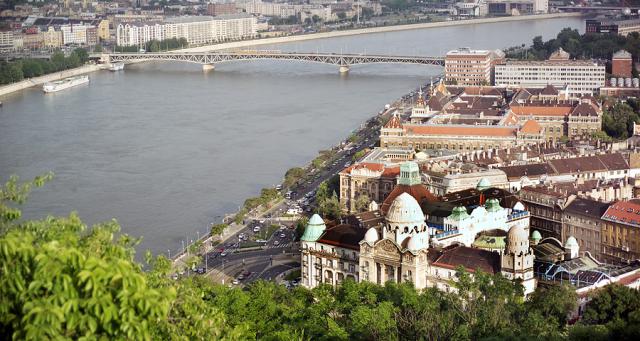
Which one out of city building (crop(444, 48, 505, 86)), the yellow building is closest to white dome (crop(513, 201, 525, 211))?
city building (crop(444, 48, 505, 86))

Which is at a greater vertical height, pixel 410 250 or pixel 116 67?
pixel 116 67

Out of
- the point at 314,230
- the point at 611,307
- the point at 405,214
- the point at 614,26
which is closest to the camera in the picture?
the point at 611,307

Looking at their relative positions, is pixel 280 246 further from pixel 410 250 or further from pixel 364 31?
pixel 364 31

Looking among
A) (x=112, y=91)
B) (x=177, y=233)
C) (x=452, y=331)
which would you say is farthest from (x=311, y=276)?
(x=112, y=91)

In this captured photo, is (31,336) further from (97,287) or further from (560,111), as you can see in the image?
(560,111)

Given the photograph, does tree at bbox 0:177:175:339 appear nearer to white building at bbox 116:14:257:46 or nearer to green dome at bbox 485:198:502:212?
green dome at bbox 485:198:502:212

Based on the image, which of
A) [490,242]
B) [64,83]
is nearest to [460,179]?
→ [490,242]
